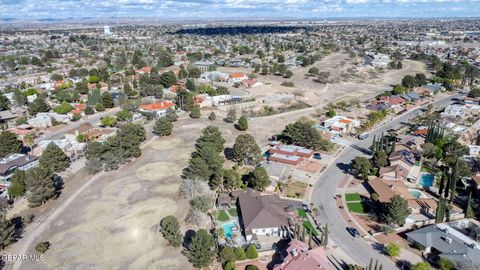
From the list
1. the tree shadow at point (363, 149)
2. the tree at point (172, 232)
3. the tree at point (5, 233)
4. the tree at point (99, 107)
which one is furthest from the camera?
the tree at point (99, 107)

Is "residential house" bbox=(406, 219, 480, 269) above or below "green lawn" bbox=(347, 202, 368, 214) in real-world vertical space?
above

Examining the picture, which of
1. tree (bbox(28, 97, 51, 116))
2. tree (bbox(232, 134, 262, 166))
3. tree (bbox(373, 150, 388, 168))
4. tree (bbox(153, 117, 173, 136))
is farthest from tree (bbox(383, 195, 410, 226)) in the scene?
tree (bbox(28, 97, 51, 116))

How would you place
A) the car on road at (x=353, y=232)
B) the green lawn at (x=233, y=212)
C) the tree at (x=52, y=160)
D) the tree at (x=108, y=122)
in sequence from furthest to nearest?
the tree at (x=108, y=122) → the tree at (x=52, y=160) → the green lawn at (x=233, y=212) → the car on road at (x=353, y=232)

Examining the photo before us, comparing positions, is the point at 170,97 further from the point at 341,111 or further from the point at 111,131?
the point at 341,111

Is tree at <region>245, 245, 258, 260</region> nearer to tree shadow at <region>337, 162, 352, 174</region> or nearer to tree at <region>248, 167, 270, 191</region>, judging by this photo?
tree at <region>248, 167, 270, 191</region>

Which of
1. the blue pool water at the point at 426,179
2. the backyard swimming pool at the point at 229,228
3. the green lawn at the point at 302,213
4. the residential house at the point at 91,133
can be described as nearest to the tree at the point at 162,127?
the residential house at the point at 91,133

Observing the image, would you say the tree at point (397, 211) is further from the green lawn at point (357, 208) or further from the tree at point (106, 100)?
the tree at point (106, 100)
